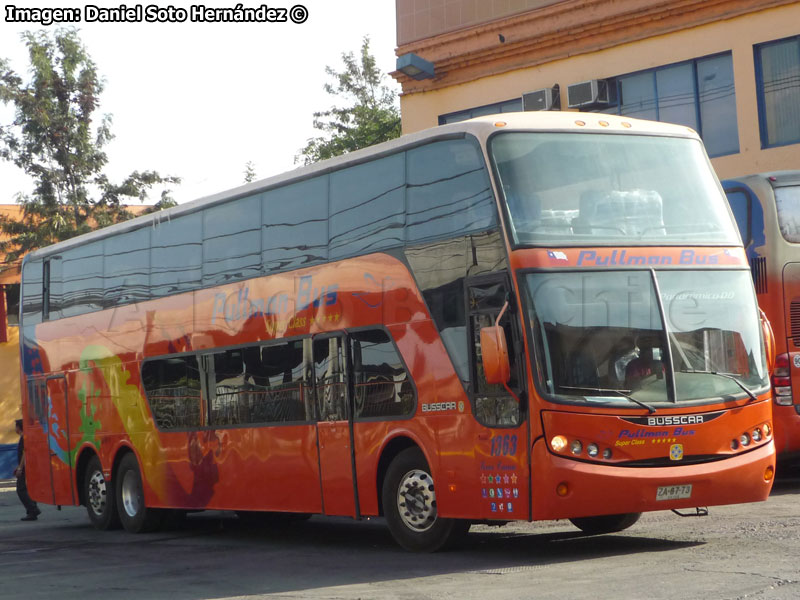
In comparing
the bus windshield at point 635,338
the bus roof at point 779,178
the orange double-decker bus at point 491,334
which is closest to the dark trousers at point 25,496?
the orange double-decker bus at point 491,334

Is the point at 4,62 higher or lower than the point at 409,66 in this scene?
higher

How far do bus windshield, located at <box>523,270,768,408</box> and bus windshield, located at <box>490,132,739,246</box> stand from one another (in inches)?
16.0

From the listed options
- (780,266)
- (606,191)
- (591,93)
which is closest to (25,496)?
(780,266)

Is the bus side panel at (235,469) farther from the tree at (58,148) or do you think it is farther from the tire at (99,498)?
the tree at (58,148)

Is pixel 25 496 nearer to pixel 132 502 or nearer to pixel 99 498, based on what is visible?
pixel 99 498

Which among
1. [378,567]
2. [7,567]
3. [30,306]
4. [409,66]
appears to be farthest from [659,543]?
[409,66]

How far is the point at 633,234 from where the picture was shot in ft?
36.8

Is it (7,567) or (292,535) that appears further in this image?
(292,535)

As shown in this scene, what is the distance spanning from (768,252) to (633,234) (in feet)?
18.2

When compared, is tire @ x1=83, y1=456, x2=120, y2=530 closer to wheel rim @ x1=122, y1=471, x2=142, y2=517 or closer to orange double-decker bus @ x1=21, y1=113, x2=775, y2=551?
wheel rim @ x1=122, y1=471, x2=142, y2=517

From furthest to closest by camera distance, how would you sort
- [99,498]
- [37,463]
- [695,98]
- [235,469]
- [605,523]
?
[695,98]
[37,463]
[99,498]
[235,469]
[605,523]

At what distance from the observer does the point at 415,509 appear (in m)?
12.0

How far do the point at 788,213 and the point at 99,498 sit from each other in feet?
34.2

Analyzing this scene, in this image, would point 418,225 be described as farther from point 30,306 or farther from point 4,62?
point 4,62
